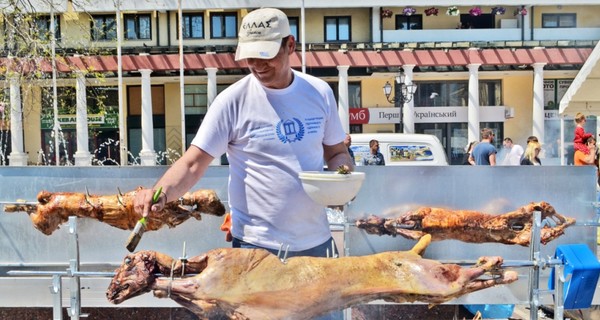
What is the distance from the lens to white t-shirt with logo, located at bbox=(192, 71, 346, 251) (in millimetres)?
3180

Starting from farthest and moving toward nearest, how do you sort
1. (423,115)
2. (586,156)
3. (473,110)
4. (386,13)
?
A: (423,115)
(386,13)
(473,110)
(586,156)

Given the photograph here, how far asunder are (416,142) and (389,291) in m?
11.4

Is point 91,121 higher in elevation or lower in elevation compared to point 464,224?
higher

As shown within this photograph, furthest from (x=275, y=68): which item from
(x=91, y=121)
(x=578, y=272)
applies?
(x=91, y=121)

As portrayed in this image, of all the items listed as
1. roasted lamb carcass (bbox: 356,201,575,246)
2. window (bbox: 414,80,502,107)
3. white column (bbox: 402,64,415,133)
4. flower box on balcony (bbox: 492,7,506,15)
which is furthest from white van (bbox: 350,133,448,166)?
flower box on balcony (bbox: 492,7,506,15)

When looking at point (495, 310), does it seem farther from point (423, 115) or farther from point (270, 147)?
point (423, 115)

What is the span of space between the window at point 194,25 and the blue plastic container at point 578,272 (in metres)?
36.6

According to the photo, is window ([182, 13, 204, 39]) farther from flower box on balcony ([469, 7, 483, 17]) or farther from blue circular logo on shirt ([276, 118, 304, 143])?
blue circular logo on shirt ([276, 118, 304, 143])

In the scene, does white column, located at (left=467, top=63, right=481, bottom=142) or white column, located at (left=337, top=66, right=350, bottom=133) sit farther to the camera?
white column, located at (left=467, top=63, right=481, bottom=142)

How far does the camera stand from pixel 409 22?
3894 cm

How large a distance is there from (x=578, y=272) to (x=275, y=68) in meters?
2.12

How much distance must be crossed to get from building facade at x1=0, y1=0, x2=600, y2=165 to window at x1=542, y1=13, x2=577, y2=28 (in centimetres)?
5

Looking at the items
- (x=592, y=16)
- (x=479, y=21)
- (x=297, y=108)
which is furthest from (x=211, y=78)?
(x=297, y=108)

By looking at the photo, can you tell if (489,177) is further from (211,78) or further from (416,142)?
(211,78)
